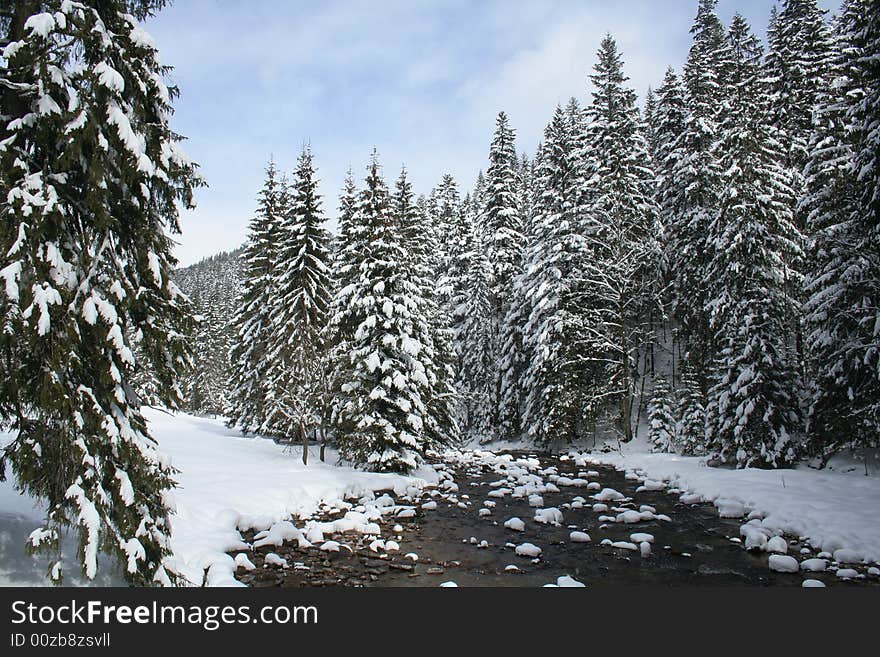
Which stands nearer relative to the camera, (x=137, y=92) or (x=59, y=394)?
(x=59, y=394)

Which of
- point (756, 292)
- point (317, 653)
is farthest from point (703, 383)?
point (317, 653)

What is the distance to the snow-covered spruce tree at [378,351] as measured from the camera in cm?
1767

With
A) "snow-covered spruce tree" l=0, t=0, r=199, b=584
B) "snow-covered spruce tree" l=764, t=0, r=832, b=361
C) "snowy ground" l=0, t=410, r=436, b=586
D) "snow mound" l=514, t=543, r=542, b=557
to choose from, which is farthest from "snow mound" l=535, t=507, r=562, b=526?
"snow-covered spruce tree" l=764, t=0, r=832, b=361

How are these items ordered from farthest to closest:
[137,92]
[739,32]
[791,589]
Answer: [739,32], [791,589], [137,92]

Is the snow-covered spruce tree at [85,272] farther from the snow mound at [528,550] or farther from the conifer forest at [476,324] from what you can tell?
the snow mound at [528,550]

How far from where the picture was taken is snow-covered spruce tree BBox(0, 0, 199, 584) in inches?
214

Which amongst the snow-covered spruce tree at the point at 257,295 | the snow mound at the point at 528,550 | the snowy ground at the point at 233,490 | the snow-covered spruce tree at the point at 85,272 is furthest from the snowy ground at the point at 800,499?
the snow-covered spruce tree at the point at 257,295

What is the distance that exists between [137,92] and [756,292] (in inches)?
729

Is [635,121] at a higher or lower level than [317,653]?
higher

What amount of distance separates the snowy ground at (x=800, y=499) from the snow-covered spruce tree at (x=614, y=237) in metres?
6.83

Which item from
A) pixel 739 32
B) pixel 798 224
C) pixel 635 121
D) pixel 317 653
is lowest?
pixel 317 653

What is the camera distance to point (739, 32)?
100 ft

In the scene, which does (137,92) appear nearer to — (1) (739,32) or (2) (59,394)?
(2) (59,394)

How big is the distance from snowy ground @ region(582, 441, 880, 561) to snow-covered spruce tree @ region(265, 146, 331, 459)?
13.8 meters
